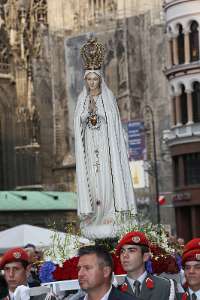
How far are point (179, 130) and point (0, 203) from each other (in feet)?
34.6

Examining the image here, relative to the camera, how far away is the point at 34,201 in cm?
5656

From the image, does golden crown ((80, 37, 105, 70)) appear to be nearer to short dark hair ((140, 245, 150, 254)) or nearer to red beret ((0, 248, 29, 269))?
red beret ((0, 248, 29, 269))

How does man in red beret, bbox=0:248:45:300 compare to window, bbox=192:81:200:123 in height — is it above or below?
below

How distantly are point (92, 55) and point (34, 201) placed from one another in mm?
42471

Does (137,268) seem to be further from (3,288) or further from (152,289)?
(3,288)

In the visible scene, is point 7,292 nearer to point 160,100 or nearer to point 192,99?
point 192,99

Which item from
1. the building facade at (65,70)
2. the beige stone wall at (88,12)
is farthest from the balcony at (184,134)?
the beige stone wall at (88,12)

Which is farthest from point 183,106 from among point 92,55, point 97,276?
point 97,276

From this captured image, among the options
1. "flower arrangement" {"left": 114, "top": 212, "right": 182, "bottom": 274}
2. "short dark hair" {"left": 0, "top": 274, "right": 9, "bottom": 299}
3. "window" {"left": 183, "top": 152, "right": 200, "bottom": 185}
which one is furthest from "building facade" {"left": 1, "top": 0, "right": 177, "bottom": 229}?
"short dark hair" {"left": 0, "top": 274, "right": 9, "bottom": 299}

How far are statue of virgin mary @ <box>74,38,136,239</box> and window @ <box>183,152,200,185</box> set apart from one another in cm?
3603

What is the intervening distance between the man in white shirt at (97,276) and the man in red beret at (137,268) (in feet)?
6.41

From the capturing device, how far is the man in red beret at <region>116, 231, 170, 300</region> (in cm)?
915

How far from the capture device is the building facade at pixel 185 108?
50.1m

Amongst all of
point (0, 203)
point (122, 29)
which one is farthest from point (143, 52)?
point (0, 203)
